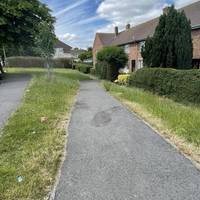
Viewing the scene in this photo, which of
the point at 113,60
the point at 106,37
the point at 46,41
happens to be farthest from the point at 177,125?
the point at 106,37

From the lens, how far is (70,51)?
79250 millimetres

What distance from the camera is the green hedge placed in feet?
35.2

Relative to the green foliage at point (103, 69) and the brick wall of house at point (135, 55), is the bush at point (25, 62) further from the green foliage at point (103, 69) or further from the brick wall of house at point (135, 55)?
the green foliage at point (103, 69)

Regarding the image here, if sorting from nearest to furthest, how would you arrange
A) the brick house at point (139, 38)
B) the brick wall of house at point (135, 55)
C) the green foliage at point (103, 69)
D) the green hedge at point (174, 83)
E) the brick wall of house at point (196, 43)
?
the green hedge at point (174, 83) → the brick wall of house at point (196, 43) → the brick house at point (139, 38) → the green foliage at point (103, 69) → the brick wall of house at point (135, 55)

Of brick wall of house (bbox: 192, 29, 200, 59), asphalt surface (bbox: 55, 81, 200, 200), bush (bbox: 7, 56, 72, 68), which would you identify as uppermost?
brick wall of house (bbox: 192, 29, 200, 59)

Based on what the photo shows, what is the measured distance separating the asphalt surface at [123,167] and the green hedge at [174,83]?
4.69 meters

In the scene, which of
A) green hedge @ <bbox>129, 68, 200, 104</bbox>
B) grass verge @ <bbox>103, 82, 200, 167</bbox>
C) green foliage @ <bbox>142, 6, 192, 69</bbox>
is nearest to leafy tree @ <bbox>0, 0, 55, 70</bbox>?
green foliage @ <bbox>142, 6, 192, 69</bbox>

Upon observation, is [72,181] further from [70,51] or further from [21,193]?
[70,51]

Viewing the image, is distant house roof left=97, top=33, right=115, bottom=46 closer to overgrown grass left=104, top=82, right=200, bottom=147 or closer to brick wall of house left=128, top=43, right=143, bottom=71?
brick wall of house left=128, top=43, right=143, bottom=71

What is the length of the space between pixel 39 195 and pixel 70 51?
77.9m

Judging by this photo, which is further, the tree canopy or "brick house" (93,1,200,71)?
the tree canopy

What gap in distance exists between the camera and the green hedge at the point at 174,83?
1072 cm

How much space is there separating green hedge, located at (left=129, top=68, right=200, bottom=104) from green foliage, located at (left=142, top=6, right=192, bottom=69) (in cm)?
154

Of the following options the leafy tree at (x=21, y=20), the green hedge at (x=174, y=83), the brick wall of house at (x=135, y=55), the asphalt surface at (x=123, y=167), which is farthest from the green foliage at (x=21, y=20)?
the asphalt surface at (x=123, y=167)
